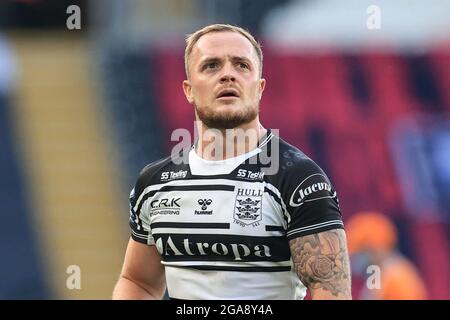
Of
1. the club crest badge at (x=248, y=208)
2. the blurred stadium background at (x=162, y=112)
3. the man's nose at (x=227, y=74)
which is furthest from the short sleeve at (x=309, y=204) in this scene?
the blurred stadium background at (x=162, y=112)

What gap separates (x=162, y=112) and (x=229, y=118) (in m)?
8.41

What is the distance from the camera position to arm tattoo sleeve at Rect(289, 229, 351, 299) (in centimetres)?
434

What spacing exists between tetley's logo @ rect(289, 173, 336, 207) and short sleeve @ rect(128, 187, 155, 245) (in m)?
0.84

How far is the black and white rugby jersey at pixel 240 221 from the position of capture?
14.5ft

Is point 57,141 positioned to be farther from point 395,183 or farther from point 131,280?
point 131,280

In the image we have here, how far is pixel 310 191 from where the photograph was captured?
437cm

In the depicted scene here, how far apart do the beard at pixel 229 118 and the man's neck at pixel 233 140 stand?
2cm

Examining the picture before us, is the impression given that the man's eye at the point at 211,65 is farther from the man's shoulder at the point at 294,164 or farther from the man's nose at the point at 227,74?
the man's shoulder at the point at 294,164

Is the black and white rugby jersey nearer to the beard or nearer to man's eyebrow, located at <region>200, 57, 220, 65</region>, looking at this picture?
the beard

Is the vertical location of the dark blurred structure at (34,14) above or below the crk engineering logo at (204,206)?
above

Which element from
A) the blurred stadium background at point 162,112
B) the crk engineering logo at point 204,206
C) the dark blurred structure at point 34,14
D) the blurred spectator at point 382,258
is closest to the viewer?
the crk engineering logo at point 204,206

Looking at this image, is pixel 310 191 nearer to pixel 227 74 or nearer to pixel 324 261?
pixel 324 261

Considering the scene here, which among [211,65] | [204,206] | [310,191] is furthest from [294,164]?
[211,65]
